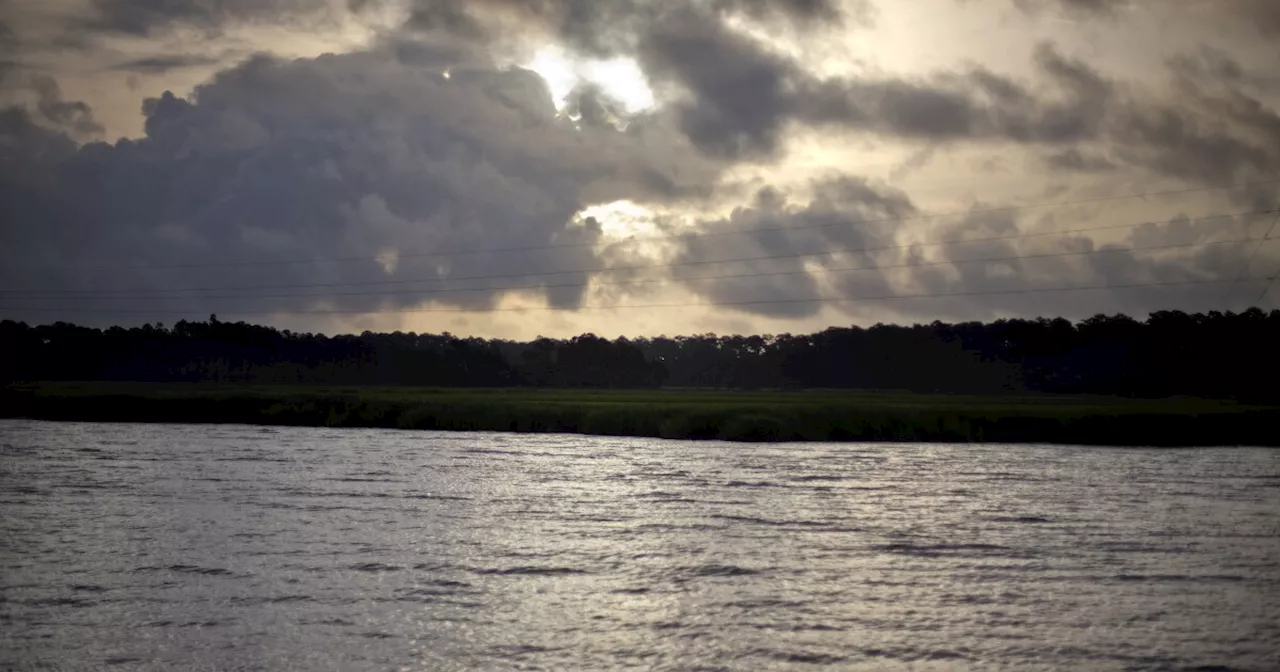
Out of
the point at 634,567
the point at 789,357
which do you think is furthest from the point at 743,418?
the point at 789,357

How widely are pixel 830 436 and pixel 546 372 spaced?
115409 mm

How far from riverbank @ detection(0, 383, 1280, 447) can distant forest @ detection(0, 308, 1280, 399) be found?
44.9 metres

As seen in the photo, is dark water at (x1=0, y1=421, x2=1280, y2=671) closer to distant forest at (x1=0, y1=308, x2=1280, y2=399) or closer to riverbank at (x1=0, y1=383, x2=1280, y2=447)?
riverbank at (x1=0, y1=383, x2=1280, y2=447)

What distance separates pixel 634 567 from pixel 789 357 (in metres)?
162

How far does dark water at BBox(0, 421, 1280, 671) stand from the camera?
69.1 feet

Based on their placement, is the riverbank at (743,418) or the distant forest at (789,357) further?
the distant forest at (789,357)

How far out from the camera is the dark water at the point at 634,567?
2106 centimetres

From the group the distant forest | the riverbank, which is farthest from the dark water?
the distant forest

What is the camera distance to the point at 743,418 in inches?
3270

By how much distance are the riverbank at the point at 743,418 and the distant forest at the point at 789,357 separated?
147ft

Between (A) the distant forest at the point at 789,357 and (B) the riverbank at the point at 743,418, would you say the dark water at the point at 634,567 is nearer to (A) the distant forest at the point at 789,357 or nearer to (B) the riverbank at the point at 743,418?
(B) the riverbank at the point at 743,418

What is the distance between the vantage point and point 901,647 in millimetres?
21156

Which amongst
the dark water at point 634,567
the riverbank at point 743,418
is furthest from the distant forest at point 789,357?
the dark water at point 634,567

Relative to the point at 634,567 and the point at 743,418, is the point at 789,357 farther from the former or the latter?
the point at 634,567
